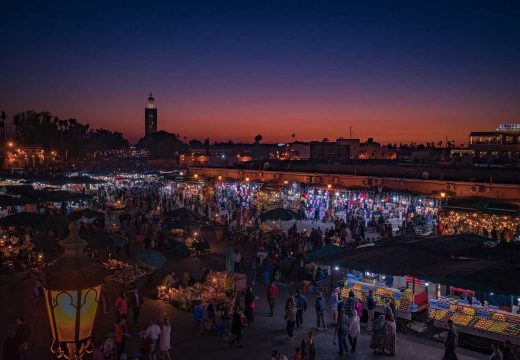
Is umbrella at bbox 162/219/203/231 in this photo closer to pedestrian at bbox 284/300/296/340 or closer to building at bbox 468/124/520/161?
pedestrian at bbox 284/300/296/340

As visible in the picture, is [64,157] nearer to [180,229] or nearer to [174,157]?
[174,157]

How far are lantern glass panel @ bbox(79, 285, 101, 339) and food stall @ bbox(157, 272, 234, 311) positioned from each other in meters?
9.52

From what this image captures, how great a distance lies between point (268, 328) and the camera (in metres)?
12.2

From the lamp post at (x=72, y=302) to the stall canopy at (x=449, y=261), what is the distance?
862 centimetres

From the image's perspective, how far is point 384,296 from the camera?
13062 millimetres

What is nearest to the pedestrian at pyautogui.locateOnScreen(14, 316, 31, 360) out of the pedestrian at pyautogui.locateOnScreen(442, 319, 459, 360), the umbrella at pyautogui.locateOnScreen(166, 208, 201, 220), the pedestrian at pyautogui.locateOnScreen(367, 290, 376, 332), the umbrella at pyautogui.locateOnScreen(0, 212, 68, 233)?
the pedestrian at pyautogui.locateOnScreen(367, 290, 376, 332)

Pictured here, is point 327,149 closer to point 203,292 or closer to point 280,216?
point 280,216

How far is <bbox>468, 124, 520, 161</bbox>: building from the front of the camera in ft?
190

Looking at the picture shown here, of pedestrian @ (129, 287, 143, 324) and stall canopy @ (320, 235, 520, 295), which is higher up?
stall canopy @ (320, 235, 520, 295)

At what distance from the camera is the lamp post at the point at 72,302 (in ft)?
11.9

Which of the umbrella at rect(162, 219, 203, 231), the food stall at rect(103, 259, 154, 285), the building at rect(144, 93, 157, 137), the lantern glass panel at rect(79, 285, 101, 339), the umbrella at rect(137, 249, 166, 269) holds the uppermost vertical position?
the building at rect(144, 93, 157, 137)

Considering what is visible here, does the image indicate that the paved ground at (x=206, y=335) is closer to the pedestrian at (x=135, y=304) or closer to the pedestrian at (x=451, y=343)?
the pedestrian at (x=135, y=304)

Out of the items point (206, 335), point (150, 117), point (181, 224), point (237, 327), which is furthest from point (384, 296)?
point (150, 117)

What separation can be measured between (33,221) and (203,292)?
30.0 feet
